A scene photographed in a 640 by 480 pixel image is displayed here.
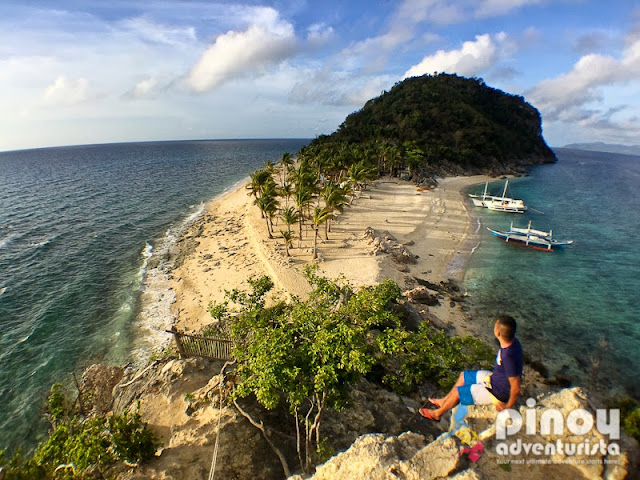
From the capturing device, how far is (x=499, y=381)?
718cm

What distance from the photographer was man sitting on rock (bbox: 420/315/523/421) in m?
6.59

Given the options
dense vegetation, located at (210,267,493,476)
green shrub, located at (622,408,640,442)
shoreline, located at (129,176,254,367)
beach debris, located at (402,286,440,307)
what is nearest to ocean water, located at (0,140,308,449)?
shoreline, located at (129,176,254,367)

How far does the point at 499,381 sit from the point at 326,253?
2769 centimetres

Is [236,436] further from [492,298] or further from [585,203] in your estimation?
[585,203]

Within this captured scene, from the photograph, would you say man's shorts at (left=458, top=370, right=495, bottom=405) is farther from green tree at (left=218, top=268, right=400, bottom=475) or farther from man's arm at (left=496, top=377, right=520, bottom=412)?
green tree at (left=218, top=268, right=400, bottom=475)

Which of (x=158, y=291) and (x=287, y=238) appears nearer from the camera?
(x=158, y=291)

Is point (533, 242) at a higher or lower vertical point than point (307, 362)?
lower

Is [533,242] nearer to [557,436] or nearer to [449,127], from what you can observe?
[557,436]

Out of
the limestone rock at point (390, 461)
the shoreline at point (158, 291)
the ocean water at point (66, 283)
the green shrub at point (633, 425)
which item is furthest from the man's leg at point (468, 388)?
the ocean water at point (66, 283)

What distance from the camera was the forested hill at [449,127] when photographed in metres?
101

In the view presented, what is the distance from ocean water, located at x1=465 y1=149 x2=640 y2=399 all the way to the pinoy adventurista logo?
16537 mm

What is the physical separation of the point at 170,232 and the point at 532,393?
45.8 meters

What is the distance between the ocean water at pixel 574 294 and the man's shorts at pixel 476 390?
17.0m

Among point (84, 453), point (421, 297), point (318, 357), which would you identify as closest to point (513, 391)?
point (318, 357)
